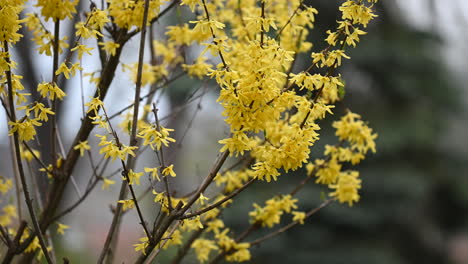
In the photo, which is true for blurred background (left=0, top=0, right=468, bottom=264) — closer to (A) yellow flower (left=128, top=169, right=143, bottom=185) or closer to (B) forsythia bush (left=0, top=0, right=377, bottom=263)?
(B) forsythia bush (left=0, top=0, right=377, bottom=263)

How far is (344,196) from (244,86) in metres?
1.36

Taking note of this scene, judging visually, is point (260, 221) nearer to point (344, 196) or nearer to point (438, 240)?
point (344, 196)

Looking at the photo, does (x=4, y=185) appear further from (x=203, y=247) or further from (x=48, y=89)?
(x=203, y=247)

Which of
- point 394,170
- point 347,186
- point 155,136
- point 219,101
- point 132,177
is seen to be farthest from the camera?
point 394,170

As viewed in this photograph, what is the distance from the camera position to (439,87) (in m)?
8.62

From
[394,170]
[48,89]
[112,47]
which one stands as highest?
[394,170]

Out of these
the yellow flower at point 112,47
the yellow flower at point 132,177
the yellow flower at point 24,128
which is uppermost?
the yellow flower at point 112,47

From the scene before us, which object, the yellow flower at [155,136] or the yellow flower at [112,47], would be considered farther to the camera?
the yellow flower at [112,47]

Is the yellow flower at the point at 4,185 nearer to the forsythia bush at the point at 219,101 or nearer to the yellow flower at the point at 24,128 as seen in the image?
the forsythia bush at the point at 219,101

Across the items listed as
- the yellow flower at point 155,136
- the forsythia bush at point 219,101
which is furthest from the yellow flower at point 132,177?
the yellow flower at point 155,136

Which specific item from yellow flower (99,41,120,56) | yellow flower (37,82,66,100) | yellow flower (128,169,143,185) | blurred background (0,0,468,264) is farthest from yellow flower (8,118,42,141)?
blurred background (0,0,468,264)

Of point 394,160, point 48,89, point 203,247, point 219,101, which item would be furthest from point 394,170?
point 48,89

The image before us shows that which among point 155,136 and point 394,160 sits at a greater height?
point 394,160

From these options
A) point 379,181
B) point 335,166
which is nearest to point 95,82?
point 335,166
